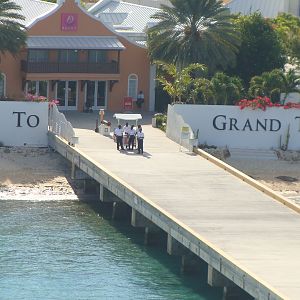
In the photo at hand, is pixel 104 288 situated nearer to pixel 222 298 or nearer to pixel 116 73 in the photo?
pixel 222 298

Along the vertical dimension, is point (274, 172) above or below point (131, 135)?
Result: below

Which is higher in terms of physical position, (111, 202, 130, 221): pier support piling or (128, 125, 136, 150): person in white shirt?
(128, 125, 136, 150): person in white shirt

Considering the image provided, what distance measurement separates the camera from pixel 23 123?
221ft

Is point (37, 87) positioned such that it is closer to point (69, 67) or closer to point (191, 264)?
point (69, 67)

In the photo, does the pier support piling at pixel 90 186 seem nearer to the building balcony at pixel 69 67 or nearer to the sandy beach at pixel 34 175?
the sandy beach at pixel 34 175

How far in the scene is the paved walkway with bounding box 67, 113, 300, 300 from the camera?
4322cm

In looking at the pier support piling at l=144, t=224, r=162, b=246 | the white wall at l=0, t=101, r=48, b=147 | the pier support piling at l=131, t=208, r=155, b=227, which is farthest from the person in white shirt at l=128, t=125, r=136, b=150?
the pier support piling at l=144, t=224, r=162, b=246

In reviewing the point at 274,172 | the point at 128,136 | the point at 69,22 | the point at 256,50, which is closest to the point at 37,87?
the point at 69,22

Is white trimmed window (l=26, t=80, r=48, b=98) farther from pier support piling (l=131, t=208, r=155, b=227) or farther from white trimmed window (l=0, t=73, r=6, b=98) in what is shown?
pier support piling (l=131, t=208, r=155, b=227)

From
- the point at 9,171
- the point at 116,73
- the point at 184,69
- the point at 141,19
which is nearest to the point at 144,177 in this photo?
the point at 9,171

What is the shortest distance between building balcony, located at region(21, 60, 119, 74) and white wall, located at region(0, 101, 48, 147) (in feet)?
19.2

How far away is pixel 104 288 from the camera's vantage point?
45.2 m

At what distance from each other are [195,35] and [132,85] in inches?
236

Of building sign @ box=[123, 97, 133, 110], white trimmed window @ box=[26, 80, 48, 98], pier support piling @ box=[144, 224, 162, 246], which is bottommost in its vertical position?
pier support piling @ box=[144, 224, 162, 246]
